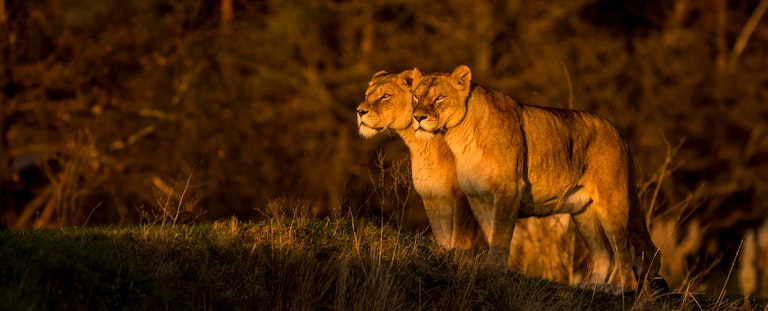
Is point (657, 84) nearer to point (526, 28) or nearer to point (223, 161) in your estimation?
point (526, 28)

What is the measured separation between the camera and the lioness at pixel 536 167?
10461mm

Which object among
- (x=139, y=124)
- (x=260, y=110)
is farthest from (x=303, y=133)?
(x=139, y=124)

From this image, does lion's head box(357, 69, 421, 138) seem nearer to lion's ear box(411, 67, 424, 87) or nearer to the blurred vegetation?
lion's ear box(411, 67, 424, 87)

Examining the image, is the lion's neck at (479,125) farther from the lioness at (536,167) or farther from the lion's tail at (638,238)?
the lion's tail at (638,238)

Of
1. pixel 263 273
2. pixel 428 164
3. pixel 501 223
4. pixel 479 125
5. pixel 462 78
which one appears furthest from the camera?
pixel 428 164

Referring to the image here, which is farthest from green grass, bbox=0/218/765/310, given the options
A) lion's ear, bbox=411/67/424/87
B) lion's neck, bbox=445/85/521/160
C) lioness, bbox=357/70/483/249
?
lion's ear, bbox=411/67/424/87

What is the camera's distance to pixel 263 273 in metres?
8.65

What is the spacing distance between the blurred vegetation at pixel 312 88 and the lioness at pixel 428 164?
9.95m

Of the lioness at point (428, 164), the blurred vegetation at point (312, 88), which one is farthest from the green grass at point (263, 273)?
the blurred vegetation at point (312, 88)

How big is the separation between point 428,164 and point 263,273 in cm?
273

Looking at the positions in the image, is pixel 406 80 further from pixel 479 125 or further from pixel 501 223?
pixel 501 223

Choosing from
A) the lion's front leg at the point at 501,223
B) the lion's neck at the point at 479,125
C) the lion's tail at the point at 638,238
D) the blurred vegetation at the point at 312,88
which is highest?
the lion's neck at the point at 479,125

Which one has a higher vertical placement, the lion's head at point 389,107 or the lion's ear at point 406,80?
the lion's ear at point 406,80

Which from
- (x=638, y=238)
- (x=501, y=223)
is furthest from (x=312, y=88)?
(x=501, y=223)
